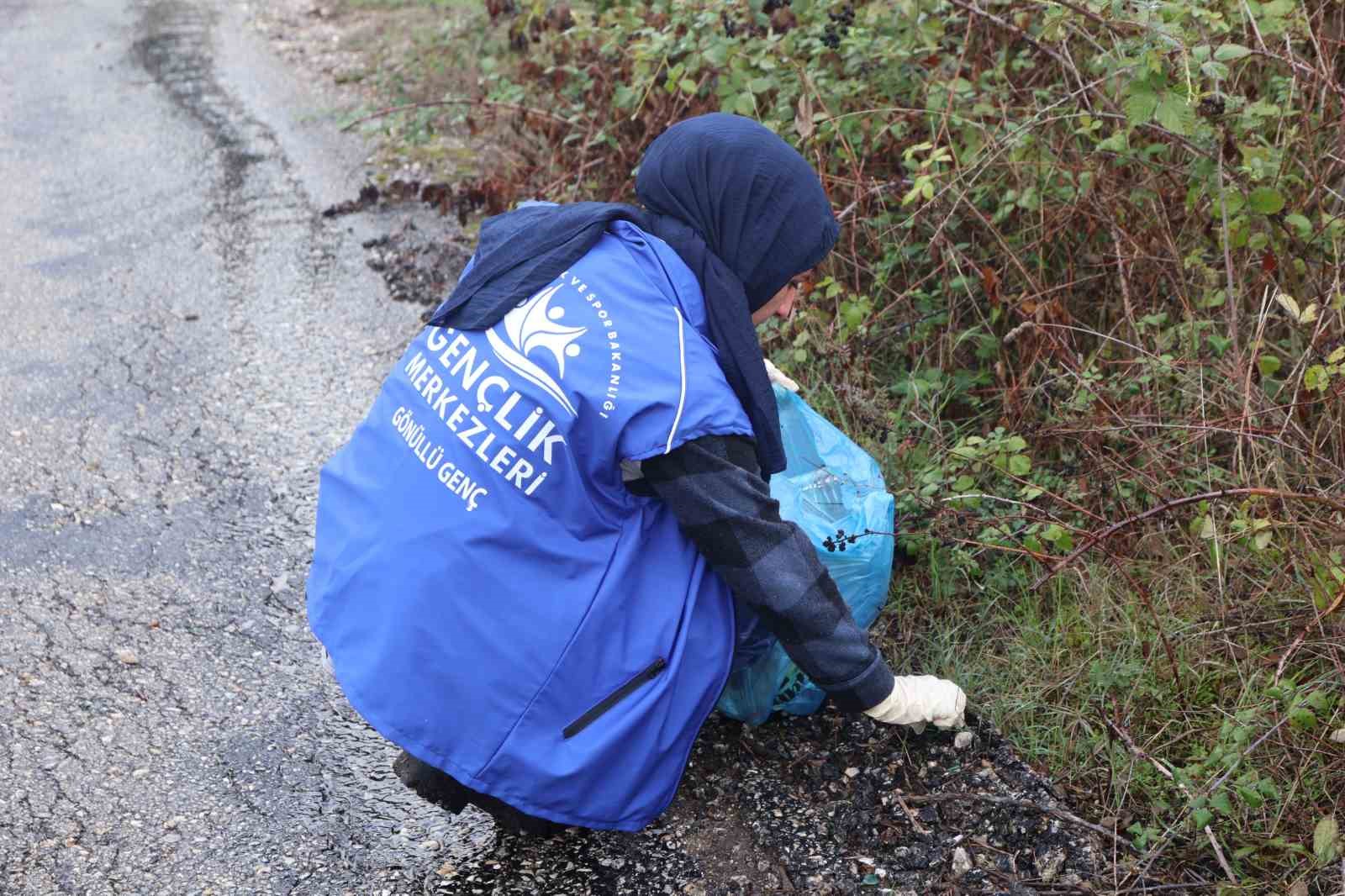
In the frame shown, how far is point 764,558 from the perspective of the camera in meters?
2.12

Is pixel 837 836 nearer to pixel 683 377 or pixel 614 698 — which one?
pixel 614 698

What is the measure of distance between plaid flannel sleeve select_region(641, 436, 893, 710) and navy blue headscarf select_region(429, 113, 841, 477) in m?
0.14

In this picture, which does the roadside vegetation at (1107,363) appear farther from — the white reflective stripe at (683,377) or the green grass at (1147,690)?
the white reflective stripe at (683,377)

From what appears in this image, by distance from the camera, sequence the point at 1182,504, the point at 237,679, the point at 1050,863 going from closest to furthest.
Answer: the point at 1050,863 < the point at 1182,504 < the point at 237,679

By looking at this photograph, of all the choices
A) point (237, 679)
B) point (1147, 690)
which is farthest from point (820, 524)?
point (237, 679)

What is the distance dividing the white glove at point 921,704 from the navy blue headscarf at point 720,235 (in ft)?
1.71

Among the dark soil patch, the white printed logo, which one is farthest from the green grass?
the white printed logo

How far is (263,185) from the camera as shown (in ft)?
18.7

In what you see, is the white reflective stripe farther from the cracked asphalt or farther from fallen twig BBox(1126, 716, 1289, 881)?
fallen twig BBox(1126, 716, 1289, 881)

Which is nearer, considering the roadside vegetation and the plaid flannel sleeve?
the plaid flannel sleeve

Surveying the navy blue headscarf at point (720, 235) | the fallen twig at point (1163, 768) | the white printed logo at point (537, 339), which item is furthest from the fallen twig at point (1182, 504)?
the white printed logo at point (537, 339)

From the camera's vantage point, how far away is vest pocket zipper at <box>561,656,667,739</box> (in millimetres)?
2131

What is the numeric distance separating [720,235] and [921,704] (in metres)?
0.99

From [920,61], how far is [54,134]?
15.9 ft
